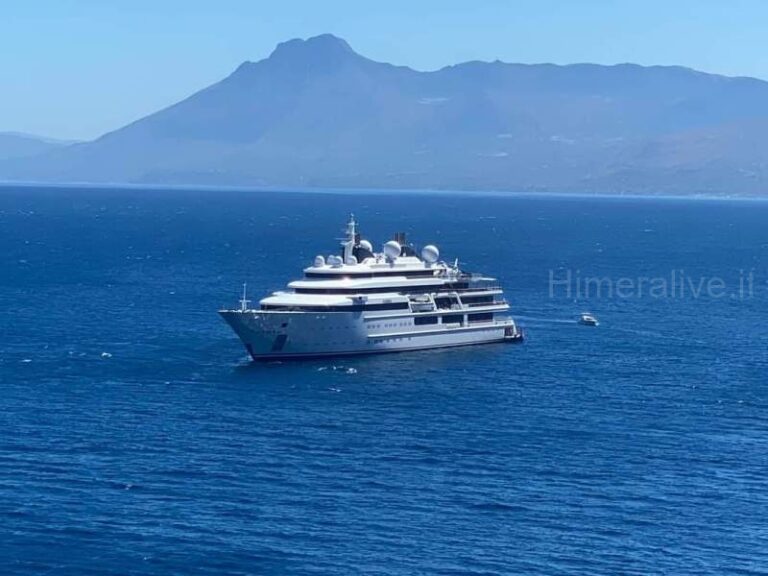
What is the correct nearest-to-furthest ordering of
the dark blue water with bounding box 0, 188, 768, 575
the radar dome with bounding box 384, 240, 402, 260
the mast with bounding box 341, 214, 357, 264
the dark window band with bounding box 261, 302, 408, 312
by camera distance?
the dark blue water with bounding box 0, 188, 768, 575, the dark window band with bounding box 261, 302, 408, 312, the mast with bounding box 341, 214, 357, 264, the radar dome with bounding box 384, 240, 402, 260

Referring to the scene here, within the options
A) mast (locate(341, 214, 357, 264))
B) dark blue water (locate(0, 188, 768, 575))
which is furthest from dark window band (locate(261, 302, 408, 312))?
mast (locate(341, 214, 357, 264))

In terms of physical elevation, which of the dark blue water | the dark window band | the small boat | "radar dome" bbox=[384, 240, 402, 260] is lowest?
the dark blue water

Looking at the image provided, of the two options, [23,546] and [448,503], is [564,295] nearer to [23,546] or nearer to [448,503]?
[448,503]

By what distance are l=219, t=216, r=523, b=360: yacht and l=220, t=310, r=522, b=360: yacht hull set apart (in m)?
0.08

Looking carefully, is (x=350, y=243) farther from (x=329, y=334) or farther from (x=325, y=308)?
(x=329, y=334)

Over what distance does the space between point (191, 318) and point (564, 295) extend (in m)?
45.0

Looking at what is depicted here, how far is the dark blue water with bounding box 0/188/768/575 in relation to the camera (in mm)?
61969

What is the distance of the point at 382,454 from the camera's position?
255ft

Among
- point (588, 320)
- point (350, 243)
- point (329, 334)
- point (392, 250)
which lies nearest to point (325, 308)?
point (329, 334)

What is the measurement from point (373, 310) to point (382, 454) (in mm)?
35249

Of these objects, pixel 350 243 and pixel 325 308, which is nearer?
pixel 325 308

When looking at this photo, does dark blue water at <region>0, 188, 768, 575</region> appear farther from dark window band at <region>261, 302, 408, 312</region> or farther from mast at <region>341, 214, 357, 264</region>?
mast at <region>341, 214, 357, 264</region>

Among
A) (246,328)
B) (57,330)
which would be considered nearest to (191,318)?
(57,330)

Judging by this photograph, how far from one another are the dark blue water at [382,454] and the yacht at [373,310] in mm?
2270
